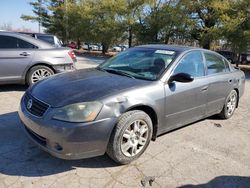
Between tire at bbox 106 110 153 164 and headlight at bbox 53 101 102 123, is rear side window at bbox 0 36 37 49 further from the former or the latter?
tire at bbox 106 110 153 164

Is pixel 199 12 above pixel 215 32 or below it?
above

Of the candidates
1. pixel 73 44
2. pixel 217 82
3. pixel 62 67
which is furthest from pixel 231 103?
pixel 73 44

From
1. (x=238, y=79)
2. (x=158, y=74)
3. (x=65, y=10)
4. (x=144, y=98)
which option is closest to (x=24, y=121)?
(x=144, y=98)

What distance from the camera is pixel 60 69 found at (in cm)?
745

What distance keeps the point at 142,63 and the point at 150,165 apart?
1.60 meters

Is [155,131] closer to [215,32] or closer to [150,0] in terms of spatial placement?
[215,32]

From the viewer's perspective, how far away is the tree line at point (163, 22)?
19.8m

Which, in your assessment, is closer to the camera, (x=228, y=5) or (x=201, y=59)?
(x=201, y=59)

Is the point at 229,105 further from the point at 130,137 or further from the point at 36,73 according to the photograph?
the point at 36,73

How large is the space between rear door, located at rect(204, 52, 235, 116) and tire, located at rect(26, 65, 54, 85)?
13.2ft

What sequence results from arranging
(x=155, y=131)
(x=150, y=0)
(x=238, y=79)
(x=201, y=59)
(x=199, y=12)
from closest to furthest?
1. (x=155, y=131)
2. (x=201, y=59)
3. (x=238, y=79)
4. (x=199, y=12)
5. (x=150, y=0)

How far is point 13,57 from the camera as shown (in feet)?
Answer: 22.5

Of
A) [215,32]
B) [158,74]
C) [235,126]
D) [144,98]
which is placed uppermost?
[215,32]

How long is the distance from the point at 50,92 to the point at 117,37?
81.8ft
